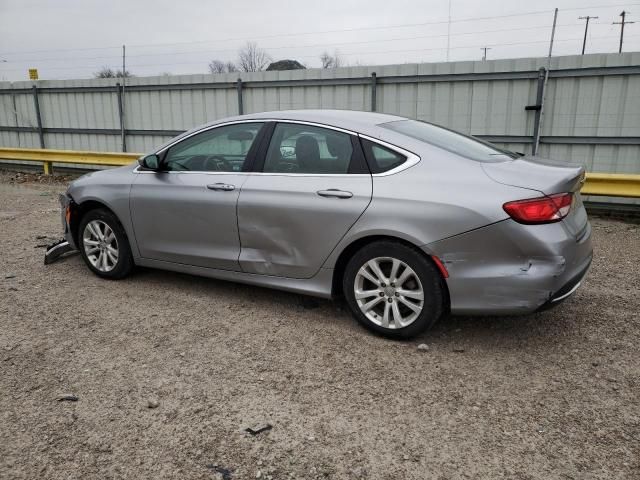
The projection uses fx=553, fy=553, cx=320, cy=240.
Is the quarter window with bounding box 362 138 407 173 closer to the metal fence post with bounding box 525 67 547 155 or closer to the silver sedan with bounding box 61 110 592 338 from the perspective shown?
the silver sedan with bounding box 61 110 592 338

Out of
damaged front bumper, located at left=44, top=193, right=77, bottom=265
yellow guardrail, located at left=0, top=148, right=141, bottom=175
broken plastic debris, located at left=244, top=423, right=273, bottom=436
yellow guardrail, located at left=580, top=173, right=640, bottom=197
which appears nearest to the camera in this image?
broken plastic debris, located at left=244, top=423, right=273, bottom=436

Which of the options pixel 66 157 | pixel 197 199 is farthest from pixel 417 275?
pixel 66 157

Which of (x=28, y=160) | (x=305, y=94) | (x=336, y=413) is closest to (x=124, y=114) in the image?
(x=28, y=160)

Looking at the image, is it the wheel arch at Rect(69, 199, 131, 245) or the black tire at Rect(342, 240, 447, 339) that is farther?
the wheel arch at Rect(69, 199, 131, 245)

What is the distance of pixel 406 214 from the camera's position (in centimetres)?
361

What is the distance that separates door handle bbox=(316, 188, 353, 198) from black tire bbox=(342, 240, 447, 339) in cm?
38

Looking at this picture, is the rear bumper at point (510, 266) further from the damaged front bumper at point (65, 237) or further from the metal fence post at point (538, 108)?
the metal fence post at point (538, 108)

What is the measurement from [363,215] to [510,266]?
1.00 m

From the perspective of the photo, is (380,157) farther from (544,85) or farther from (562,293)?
(544,85)

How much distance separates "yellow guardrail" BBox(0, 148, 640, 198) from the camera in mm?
7602

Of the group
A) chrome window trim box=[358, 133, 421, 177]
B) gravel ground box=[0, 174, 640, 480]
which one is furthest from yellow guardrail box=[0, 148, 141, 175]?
chrome window trim box=[358, 133, 421, 177]

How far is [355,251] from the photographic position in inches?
154

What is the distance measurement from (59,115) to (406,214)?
13.1 m

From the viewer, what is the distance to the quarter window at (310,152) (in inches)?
156
